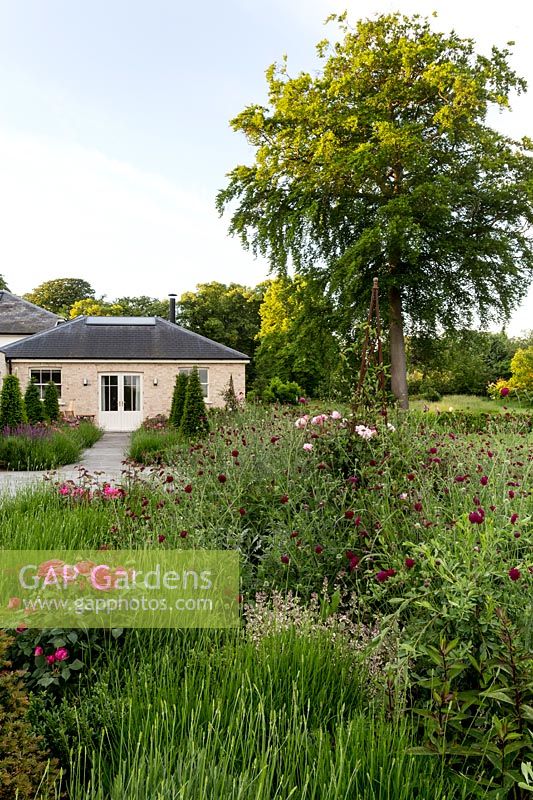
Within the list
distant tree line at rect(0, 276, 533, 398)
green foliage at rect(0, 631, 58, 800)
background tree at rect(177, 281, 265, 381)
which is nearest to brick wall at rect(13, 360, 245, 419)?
distant tree line at rect(0, 276, 533, 398)

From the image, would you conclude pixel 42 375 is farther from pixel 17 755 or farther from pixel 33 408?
pixel 17 755

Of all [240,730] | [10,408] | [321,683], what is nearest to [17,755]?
[240,730]

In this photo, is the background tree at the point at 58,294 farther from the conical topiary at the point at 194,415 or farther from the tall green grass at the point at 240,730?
the tall green grass at the point at 240,730

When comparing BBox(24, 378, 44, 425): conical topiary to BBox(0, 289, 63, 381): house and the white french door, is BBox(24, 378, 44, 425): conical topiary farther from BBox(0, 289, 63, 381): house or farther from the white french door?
BBox(0, 289, 63, 381): house

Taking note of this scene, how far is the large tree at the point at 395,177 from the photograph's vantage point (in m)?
19.1

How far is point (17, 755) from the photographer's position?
5.63 feet

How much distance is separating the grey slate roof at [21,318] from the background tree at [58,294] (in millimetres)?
19201

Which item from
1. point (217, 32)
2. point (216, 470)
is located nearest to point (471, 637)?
point (216, 470)

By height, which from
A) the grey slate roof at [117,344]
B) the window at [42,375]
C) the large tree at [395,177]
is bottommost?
the window at [42,375]

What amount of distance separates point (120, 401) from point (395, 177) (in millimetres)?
13327

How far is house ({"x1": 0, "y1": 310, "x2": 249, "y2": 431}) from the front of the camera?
77.3 ft

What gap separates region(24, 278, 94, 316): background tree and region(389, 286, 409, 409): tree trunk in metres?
38.8

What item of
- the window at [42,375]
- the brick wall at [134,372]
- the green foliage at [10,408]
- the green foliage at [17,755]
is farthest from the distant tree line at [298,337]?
the window at [42,375]

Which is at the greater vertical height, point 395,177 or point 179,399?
point 395,177
